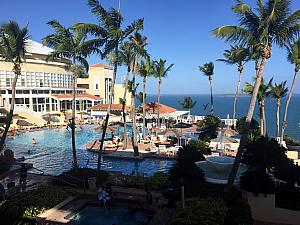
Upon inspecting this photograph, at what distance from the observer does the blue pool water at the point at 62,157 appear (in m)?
21.1

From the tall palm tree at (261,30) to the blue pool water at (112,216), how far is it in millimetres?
4028

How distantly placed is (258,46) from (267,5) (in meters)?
1.83

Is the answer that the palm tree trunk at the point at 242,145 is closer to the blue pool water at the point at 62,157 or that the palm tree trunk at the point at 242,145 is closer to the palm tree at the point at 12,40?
the blue pool water at the point at 62,157

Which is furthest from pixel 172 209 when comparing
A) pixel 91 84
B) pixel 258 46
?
pixel 91 84

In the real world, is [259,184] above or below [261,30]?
Result: below

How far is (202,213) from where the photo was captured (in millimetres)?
9938

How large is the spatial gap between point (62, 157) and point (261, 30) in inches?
739

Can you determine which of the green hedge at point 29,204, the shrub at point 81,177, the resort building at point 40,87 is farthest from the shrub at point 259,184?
the resort building at point 40,87

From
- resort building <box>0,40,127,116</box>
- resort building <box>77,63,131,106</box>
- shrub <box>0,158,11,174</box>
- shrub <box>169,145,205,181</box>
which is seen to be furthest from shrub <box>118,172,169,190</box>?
resort building <box>77,63,131,106</box>

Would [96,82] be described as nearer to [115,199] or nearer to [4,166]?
[4,166]

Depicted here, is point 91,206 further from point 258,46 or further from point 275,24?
point 275,24

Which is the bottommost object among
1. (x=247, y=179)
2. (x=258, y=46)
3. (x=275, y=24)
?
(x=247, y=179)

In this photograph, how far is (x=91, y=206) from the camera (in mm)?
13234

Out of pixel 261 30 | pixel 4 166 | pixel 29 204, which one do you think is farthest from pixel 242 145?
pixel 4 166
